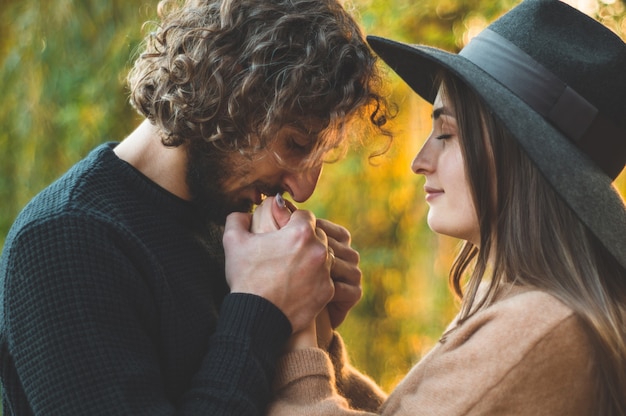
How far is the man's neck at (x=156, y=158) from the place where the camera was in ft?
5.16

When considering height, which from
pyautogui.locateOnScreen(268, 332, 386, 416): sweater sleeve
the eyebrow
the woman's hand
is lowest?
pyautogui.locateOnScreen(268, 332, 386, 416): sweater sleeve

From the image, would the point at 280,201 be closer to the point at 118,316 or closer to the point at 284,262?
the point at 284,262

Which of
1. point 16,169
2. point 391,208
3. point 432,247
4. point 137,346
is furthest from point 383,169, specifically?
point 137,346

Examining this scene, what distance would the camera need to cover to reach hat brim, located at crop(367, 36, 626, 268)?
1.44m

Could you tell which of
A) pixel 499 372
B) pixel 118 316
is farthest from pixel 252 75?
pixel 499 372

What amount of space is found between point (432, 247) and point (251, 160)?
1.77m

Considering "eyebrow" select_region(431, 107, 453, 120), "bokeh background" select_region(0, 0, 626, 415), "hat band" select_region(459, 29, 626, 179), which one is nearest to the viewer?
"hat band" select_region(459, 29, 626, 179)

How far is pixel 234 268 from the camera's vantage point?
5.00 ft

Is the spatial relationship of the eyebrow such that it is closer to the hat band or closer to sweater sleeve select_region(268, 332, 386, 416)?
the hat band

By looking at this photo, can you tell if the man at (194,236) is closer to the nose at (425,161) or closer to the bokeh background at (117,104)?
the nose at (425,161)

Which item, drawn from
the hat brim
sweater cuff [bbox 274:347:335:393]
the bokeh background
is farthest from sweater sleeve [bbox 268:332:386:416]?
the bokeh background

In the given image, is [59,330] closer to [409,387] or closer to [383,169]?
[409,387]

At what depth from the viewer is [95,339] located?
1.30 meters

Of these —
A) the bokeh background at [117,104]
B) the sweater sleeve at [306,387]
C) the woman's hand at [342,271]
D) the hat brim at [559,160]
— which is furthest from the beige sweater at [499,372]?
the bokeh background at [117,104]
